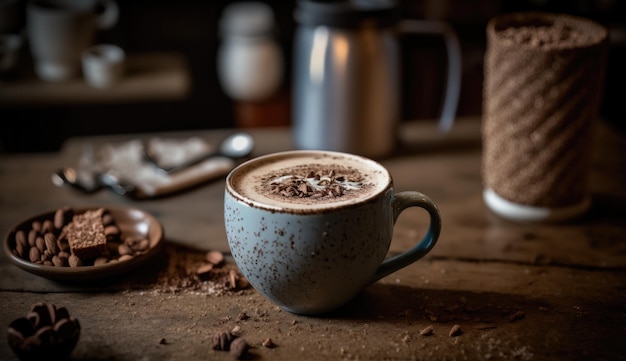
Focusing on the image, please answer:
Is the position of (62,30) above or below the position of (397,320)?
above

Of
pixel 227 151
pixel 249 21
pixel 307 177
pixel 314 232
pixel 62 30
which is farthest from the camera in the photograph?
pixel 249 21

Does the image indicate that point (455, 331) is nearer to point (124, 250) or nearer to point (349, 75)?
point (124, 250)

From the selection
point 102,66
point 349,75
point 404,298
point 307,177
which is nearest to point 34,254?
point 307,177

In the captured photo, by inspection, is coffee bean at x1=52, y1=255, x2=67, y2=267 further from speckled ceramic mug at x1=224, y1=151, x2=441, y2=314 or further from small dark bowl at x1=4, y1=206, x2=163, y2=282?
speckled ceramic mug at x1=224, y1=151, x2=441, y2=314

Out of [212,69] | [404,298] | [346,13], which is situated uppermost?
[346,13]

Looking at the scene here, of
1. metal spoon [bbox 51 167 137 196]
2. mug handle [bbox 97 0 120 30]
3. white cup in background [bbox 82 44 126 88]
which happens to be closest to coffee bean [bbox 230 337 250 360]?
metal spoon [bbox 51 167 137 196]

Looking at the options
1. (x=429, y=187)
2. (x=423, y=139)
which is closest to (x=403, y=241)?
(x=429, y=187)

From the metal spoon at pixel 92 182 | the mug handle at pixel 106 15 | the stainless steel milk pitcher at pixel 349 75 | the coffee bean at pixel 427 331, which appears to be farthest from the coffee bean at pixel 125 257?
the mug handle at pixel 106 15
